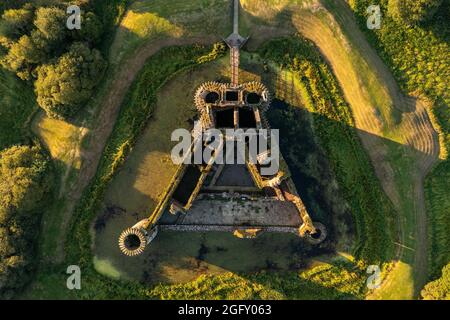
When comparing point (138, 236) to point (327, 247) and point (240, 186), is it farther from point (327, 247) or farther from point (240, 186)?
point (327, 247)

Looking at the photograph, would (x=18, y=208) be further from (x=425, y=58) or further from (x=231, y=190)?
(x=425, y=58)

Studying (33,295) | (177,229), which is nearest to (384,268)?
(177,229)

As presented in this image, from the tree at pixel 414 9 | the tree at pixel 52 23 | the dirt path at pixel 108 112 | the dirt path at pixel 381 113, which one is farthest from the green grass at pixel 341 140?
the tree at pixel 52 23

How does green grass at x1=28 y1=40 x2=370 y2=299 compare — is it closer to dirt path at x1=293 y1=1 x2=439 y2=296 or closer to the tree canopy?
the tree canopy

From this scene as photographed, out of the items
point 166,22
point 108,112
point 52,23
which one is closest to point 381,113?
point 166,22

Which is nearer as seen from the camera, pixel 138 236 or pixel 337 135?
pixel 138 236

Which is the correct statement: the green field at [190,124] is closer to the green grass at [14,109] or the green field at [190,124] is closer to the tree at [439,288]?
the green grass at [14,109]
